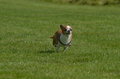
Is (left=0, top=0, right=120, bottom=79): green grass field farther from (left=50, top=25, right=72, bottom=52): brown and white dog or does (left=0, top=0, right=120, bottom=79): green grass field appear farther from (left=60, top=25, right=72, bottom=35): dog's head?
(left=60, top=25, right=72, bottom=35): dog's head

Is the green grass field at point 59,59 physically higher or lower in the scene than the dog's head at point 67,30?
lower

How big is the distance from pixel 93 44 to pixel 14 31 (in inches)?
247

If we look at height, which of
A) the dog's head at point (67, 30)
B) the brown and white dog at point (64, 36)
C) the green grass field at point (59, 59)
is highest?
the dog's head at point (67, 30)

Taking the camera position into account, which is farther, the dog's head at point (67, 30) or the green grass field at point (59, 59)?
the dog's head at point (67, 30)

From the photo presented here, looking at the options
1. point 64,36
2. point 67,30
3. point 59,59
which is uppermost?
point 67,30

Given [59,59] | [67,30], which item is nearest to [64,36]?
[67,30]

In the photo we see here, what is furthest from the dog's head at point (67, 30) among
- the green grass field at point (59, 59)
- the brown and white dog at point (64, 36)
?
the green grass field at point (59, 59)

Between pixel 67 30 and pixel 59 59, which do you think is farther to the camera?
pixel 67 30

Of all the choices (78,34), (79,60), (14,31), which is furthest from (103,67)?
(14,31)

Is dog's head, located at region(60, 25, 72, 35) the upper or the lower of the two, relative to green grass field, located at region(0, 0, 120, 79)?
upper

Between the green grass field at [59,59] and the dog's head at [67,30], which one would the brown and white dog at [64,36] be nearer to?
the dog's head at [67,30]

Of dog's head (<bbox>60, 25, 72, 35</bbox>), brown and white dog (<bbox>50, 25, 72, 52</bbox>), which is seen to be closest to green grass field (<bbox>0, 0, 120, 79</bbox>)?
brown and white dog (<bbox>50, 25, 72, 52</bbox>)

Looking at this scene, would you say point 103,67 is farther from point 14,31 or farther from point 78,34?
point 14,31

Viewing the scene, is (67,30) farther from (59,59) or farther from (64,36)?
(59,59)
